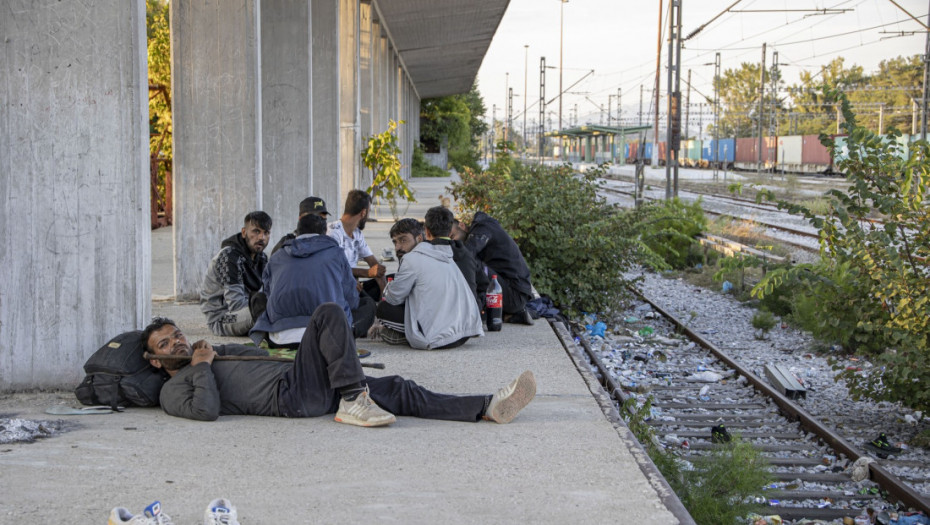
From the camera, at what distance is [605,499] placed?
4.34 metres

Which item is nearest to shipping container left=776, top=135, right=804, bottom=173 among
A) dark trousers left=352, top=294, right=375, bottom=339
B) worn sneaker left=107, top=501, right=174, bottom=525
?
dark trousers left=352, top=294, right=375, bottom=339

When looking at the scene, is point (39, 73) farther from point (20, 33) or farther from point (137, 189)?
point (137, 189)

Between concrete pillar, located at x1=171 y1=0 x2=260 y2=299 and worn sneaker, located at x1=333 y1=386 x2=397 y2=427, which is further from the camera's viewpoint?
concrete pillar, located at x1=171 y1=0 x2=260 y2=299

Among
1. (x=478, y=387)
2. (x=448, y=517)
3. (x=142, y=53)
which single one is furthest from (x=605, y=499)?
(x=142, y=53)

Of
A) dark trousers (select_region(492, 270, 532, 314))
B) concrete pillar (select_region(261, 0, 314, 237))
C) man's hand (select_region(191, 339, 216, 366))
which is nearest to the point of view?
man's hand (select_region(191, 339, 216, 366))

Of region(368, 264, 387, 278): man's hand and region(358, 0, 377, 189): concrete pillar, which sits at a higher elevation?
region(358, 0, 377, 189): concrete pillar

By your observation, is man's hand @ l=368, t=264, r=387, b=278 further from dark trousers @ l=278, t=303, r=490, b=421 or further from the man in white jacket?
dark trousers @ l=278, t=303, r=490, b=421

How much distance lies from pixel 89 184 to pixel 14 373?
1.30m

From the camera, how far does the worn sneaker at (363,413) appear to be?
548 centimetres

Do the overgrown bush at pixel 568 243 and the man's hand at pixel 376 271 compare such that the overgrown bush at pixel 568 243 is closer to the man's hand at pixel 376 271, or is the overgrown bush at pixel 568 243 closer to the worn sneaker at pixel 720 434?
the man's hand at pixel 376 271

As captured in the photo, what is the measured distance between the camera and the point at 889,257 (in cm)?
A: 730

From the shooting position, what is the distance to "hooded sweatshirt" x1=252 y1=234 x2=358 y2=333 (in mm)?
6855

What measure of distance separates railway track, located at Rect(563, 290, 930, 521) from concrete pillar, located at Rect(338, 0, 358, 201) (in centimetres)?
997

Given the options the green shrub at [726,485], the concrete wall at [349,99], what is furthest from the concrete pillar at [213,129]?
the concrete wall at [349,99]
